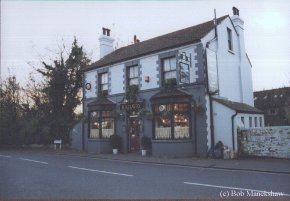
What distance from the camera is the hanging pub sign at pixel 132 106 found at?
754 inches

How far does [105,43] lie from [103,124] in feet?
29.2

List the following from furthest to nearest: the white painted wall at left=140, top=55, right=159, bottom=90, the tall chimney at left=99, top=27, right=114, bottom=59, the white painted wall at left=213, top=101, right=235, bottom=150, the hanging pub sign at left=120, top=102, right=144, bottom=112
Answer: the tall chimney at left=99, top=27, right=114, bottom=59 < the hanging pub sign at left=120, top=102, right=144, bottom=112 < the white painted wall at left=140, top=55, right=159, bottom=90 < the white painted wall at left=213, top=101, right=235, bottom=150

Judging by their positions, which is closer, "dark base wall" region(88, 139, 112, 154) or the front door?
the front door

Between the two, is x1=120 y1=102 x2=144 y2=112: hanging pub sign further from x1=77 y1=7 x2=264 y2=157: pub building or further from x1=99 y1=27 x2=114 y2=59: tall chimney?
x1=99 y1=27 x2=114 y2=59: tall chimney

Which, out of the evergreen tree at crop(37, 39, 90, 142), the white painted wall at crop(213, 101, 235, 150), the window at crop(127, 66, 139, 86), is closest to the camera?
the white painted wall at crop(213, 101, 235, 150)

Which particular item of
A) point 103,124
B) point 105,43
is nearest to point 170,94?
point 103,124

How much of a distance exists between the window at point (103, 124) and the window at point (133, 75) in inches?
108

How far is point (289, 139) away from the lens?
1491 centimetres

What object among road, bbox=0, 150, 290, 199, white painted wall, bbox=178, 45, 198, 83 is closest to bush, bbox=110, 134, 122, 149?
white painted wall, bbox=178, 45, 198, 83

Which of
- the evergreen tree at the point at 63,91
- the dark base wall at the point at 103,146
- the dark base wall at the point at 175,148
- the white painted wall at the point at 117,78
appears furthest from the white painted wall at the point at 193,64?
the evergreen tree at the point at 63,91

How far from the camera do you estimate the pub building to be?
16.6 metres

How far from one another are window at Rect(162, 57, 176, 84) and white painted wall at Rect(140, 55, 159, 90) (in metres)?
0.55

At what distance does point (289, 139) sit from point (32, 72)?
26.5 meters

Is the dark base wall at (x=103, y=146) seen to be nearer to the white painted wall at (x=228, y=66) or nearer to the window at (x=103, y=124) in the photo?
the window at (x=103, y=124)
